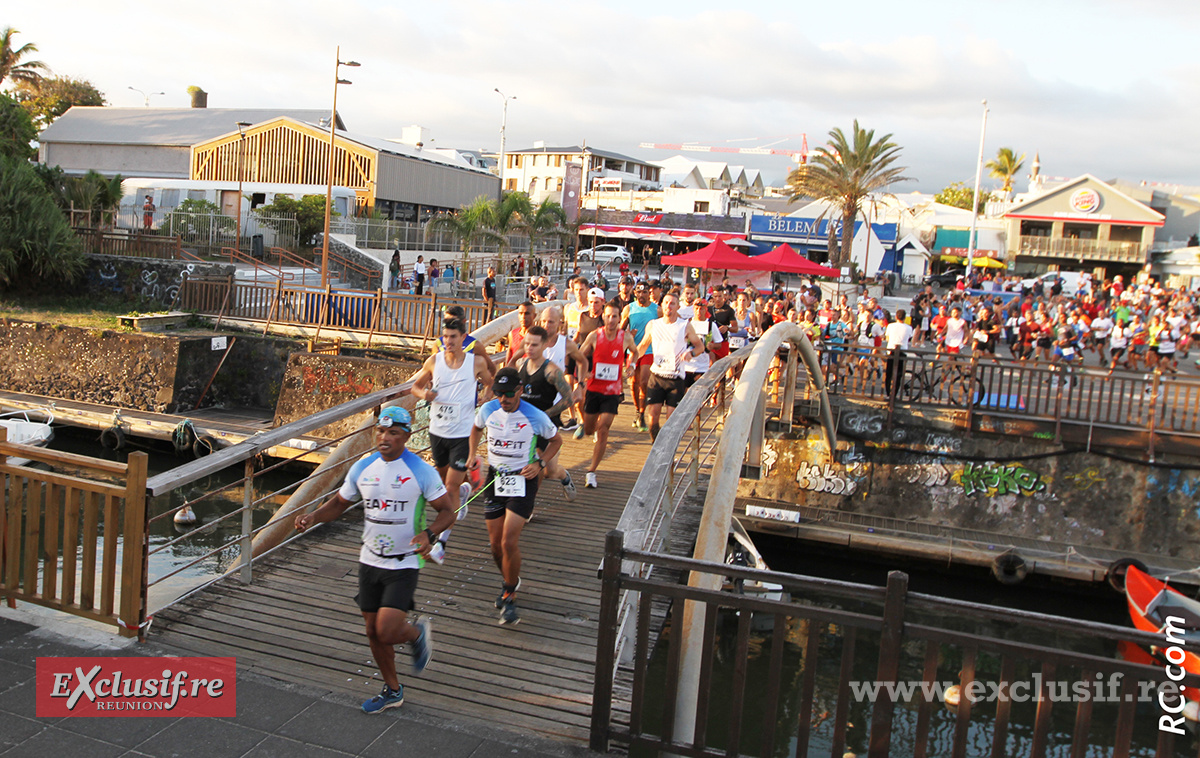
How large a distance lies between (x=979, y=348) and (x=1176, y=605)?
7.56 metres

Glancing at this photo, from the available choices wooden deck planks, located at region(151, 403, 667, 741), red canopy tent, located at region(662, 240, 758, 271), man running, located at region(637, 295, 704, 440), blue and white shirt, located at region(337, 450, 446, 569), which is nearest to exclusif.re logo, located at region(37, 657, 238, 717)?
wooden deck planks, located at region(151, 403, 667, 741)

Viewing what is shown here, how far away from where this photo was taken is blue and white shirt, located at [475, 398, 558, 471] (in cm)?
602

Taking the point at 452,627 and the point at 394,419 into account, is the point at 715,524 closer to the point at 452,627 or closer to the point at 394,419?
the point at 452,627

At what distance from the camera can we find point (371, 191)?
1577 inches

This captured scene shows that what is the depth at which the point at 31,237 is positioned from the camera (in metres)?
23.7

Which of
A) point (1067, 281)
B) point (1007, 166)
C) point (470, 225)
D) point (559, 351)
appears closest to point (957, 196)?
point (1007, 166)

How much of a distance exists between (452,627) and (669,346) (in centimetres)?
458

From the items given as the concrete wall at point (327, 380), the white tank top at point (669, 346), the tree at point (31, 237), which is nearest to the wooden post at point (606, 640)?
the white tank top at point (669, 346)

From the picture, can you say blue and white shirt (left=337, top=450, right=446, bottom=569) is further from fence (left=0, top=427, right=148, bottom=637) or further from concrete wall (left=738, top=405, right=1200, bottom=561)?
concrete wall (left=738, top=405, right=1200, bottom=561)

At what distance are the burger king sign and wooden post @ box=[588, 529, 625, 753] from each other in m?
59.5

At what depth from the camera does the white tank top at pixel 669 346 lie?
951 centimetres

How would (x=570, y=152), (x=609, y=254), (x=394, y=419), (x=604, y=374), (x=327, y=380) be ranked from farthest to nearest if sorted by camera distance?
1. (x=570, y=152)
2. (x=609, y=254)
3. (x=327, y=380)
4. (x=604, y=374)
5. (x=394, y=419)

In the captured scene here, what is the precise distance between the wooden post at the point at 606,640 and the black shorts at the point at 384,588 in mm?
1109

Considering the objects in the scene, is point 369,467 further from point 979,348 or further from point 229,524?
point 979,348
